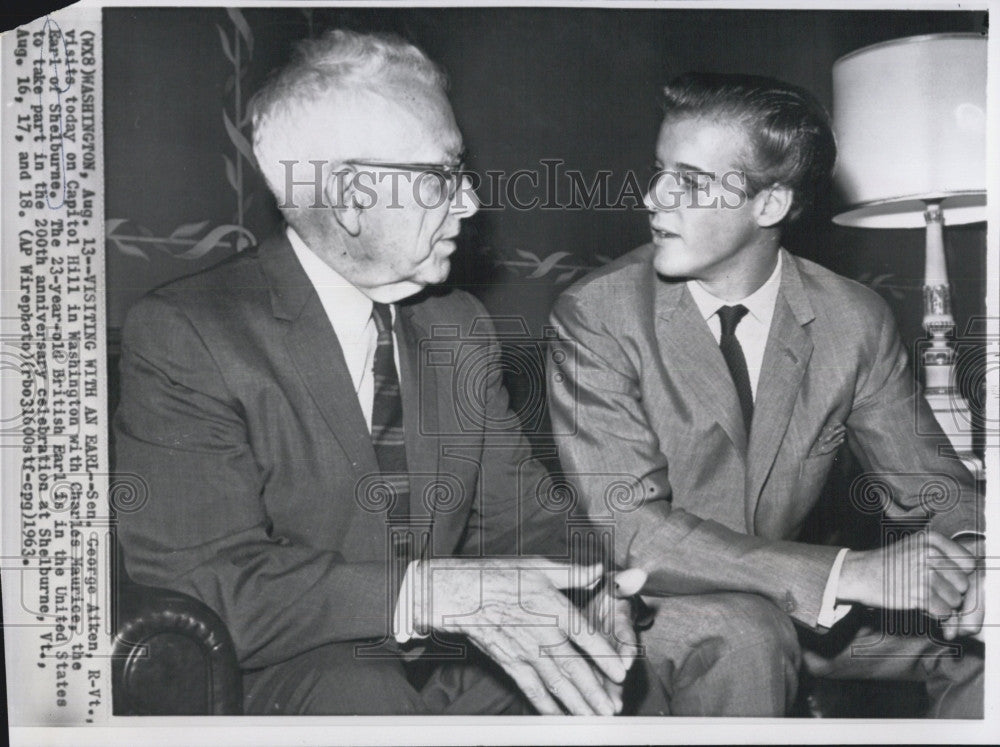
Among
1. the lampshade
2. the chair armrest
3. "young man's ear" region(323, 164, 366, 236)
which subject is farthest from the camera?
the lampshade

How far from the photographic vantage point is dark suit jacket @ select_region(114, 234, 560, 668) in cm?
313

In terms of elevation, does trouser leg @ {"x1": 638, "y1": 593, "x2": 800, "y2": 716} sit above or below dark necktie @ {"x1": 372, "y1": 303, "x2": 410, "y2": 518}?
below

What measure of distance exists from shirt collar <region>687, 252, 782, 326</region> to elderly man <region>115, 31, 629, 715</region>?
2.04 feet

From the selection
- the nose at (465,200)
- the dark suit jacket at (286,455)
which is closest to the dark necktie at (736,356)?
the dark suit jacket at (286,455)

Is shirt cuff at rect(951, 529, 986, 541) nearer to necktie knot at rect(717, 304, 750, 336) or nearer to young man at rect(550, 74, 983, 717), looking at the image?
young man at rect(550, 74, 983, 717)

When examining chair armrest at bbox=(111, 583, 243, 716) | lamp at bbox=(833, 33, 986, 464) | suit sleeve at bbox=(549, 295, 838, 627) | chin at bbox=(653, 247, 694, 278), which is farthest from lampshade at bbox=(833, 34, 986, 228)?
chair armrest at bbox=(111, 583, 243, 716)

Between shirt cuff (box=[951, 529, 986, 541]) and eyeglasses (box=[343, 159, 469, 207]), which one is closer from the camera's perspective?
eyeglasses (box=[343, 159, 469, 207])

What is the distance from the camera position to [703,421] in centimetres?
324

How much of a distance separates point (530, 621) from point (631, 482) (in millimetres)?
504

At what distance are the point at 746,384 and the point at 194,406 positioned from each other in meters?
1.60

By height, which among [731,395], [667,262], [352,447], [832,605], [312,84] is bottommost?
[832,605]

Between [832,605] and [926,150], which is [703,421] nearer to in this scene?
[832,605]

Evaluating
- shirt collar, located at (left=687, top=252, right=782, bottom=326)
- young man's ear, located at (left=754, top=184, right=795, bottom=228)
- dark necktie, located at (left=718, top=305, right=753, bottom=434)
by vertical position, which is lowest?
dark necktie, located at (left=718, top=305, right=753, bottom=434)

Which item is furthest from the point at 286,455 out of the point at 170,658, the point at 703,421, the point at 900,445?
the point at 900,445
